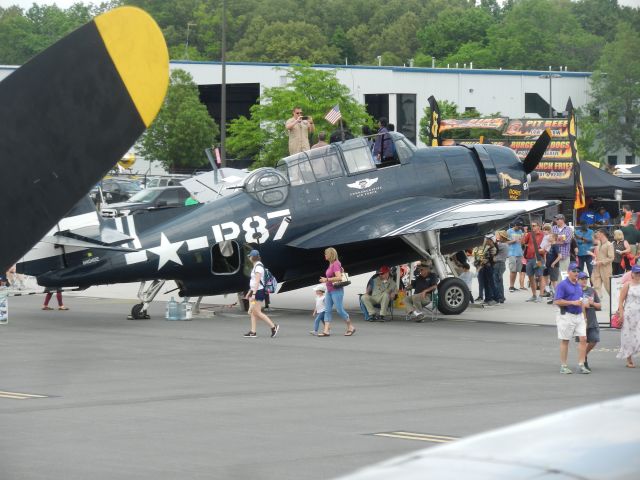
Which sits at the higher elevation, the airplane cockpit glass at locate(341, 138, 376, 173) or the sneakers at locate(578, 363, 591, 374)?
the airplane cockpit glass at locate(341, 138, 376, 173)

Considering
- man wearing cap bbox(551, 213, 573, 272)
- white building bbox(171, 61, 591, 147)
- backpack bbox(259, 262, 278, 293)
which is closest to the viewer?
backpack bbox(259, 262, 278, 293)

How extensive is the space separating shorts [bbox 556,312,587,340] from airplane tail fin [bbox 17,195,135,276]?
8.90 metres

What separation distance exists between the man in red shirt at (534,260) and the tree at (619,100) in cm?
7369

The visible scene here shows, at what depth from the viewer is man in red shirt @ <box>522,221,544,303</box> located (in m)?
27.3

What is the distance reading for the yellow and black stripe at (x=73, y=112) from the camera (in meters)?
3.46

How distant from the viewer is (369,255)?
23.9 m

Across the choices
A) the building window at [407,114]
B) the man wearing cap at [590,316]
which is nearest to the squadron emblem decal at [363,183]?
the man wearing cap at [590,316]

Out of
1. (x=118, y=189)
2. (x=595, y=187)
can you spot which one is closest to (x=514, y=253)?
(x=595, y=187)

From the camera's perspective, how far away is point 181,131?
7456 cm

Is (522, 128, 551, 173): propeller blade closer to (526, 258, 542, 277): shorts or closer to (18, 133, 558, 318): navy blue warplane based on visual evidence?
(18, 133, 558, 318): navy blue warplane

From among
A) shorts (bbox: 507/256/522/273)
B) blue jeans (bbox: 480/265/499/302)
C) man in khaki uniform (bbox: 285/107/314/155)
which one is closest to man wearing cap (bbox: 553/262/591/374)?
blue jeans (bbox: 480/265/499/302)

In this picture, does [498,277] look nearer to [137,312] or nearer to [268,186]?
[268,186]

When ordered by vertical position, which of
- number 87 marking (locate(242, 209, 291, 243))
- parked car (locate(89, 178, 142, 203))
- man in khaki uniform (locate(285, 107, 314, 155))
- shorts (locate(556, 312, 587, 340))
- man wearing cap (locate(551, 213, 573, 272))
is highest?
man in khaki uniform (locate(285, 107, 314, 155))

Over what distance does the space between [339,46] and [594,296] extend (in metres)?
143
